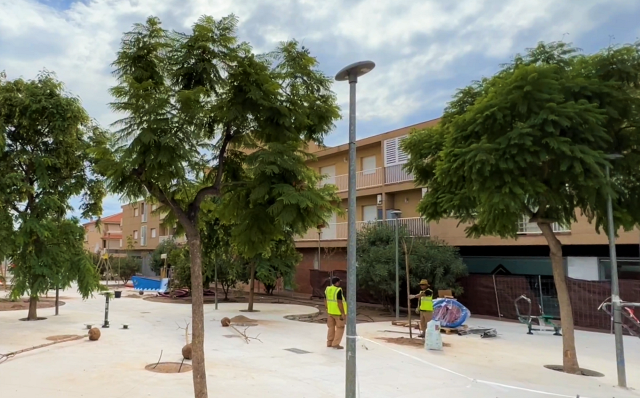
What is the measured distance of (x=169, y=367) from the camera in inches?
387

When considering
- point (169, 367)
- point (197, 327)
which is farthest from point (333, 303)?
point (197, 327)

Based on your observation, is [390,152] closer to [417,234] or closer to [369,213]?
[369,213]

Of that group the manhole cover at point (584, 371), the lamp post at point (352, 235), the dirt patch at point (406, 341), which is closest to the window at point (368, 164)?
the dirt patch at point (406, 341)

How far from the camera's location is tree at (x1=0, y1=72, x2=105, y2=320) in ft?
50.2

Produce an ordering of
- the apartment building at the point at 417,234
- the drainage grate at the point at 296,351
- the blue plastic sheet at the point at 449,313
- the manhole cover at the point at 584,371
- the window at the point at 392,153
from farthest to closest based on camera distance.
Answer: the window at the point at 392,153 < the apartment building at the point at 417,234 < the blue plastic sheet at the point at 449,313 < the drainage grate at the point at 296,351 < the manhole cover at the point at 584,371

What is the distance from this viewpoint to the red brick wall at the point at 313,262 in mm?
30203

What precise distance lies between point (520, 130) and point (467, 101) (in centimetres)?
284

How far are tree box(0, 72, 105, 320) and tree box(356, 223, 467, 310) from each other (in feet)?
33.1

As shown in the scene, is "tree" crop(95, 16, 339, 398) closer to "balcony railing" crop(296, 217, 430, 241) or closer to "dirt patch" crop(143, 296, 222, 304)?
"balcony railing" crop(296, 217, 430, 241)

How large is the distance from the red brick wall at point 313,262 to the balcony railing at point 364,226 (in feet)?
3.06

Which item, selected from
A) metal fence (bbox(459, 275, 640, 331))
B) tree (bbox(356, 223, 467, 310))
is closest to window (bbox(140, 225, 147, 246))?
tree (bbox(356, 223, 467, 310))

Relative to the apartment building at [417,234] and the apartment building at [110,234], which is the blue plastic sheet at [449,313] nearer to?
the apartment building at [417,234]

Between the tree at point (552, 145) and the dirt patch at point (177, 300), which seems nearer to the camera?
the tree at point (552, 145)

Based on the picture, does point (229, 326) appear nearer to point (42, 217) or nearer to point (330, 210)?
point (42, 217)
